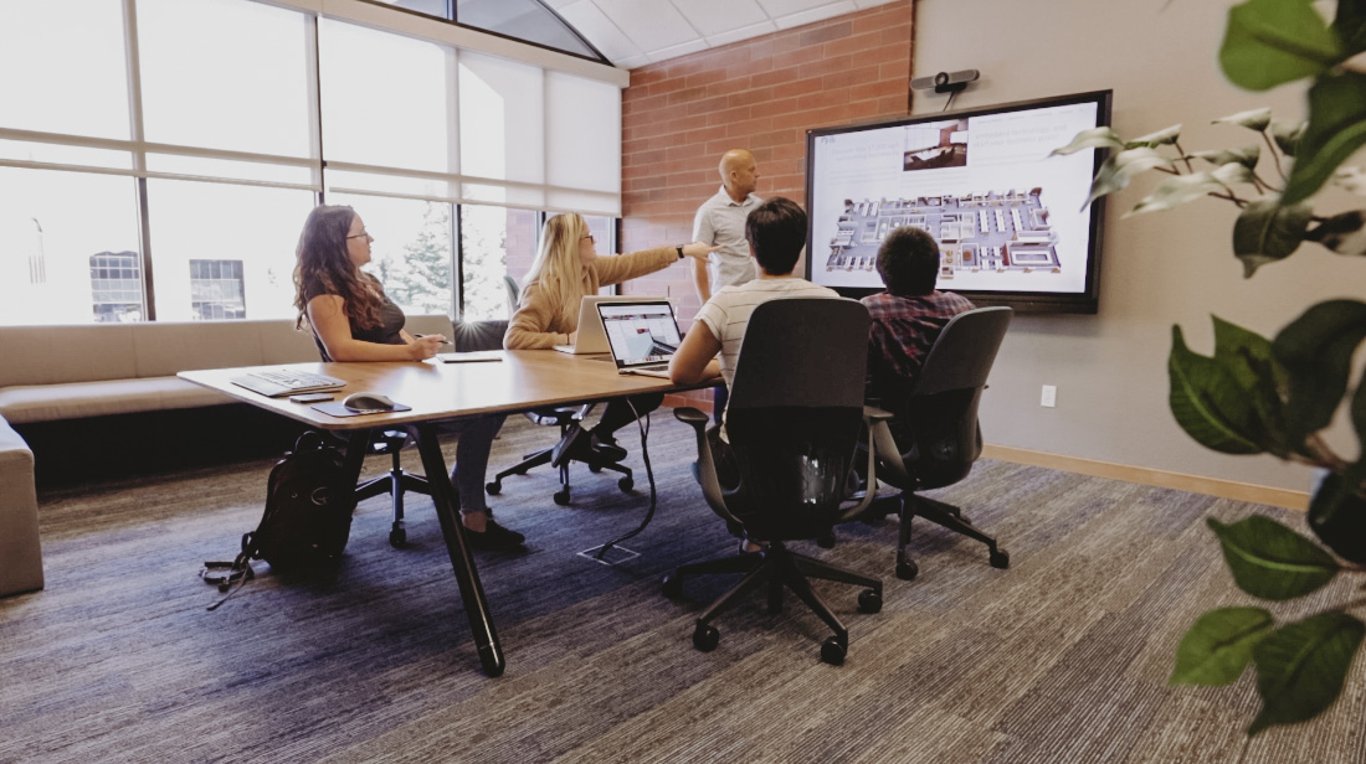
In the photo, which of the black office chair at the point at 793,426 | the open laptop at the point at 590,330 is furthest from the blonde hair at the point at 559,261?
the black office chair at the point at 793,426

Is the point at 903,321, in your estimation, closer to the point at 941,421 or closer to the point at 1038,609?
the point at 941,421

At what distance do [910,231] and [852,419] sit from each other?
90cm

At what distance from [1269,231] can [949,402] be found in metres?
2.13

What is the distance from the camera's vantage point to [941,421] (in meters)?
2.62

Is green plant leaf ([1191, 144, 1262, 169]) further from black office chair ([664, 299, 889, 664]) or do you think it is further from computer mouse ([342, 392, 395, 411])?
computer mouse ([342, 392, 395, 411])

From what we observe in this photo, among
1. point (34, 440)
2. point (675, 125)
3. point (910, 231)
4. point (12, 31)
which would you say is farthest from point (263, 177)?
point (910, 231)

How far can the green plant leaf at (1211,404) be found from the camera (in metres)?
0.46

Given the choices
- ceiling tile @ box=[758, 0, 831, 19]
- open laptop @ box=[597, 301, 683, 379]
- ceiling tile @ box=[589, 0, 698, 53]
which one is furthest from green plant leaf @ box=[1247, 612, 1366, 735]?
ceiling tile @ box=[589, 0, 698, 53]

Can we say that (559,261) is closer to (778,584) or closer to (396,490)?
(396,490)

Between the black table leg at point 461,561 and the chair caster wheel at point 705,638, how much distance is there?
515mm

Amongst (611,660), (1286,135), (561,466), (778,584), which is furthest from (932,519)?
(1286,135)

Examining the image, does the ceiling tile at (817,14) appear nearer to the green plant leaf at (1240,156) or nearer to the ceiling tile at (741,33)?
the ceiling tile at (741,33)

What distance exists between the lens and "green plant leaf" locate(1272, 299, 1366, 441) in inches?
15.4

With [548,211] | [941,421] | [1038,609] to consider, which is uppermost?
[548,211]
